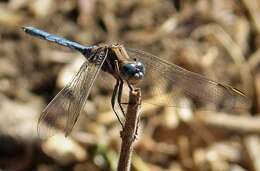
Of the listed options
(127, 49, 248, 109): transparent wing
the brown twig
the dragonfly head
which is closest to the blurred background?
(127, 49, 248, 109): transparent wing

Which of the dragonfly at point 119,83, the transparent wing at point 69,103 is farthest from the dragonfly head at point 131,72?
the transparent wing at point 69,103

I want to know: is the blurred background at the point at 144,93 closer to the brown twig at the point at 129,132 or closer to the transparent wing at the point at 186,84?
the transparent wing at the point at 186,84

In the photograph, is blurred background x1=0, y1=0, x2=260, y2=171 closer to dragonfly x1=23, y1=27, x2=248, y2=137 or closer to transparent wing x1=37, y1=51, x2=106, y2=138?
dragonfly x1=23, y1=27, x2=248, y2=137

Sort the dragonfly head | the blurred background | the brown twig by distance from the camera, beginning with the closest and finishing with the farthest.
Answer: the brown twig < the dragonfly head < the blurred background

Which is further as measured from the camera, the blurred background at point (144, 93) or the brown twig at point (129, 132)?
the blurred background at point (144, 93)

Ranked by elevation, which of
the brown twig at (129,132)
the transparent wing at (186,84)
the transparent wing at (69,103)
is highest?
the transparent wing at (186,84)

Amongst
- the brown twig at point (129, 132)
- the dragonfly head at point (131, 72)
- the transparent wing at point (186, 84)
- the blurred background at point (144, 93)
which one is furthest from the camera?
the blurred background at point (144, 93)

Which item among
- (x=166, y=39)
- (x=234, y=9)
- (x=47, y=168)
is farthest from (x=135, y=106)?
(x=234, y=9)

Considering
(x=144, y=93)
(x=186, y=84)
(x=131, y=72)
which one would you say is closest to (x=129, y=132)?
(x=131, y=72)

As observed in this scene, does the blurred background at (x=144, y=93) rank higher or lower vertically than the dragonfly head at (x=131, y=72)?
higher
